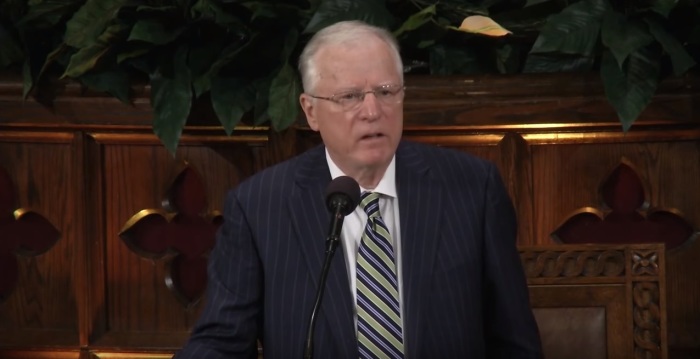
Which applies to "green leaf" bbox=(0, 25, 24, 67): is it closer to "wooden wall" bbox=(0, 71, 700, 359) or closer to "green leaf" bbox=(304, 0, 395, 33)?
"wooden wall" bbox=(0, 71, 700, 359)

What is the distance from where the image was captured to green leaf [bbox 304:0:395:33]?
316 centimetres

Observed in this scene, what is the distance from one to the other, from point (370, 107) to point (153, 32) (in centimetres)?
107

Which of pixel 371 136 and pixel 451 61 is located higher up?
pixel 451 61

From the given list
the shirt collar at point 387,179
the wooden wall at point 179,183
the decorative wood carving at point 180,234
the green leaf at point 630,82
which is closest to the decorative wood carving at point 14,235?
the wooden wall at point 179,183

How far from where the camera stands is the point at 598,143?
3.32 meters

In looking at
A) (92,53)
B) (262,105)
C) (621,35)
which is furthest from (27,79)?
(621,35)

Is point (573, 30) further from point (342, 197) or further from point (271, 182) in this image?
point (342, 197)

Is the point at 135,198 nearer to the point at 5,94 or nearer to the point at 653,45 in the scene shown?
the point at 5,94

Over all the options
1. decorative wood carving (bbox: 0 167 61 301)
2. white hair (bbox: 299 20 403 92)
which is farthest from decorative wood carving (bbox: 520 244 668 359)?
decorative wood carving (bbox: 0 167 61 301)

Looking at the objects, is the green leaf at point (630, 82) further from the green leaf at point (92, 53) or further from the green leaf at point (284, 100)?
the green leaf at point (92, 53)

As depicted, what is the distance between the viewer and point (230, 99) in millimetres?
3232

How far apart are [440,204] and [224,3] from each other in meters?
1.02

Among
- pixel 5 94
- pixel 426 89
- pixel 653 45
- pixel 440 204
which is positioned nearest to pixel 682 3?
pixel 653 45

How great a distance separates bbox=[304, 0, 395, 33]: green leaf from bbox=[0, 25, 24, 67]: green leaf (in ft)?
2.74
